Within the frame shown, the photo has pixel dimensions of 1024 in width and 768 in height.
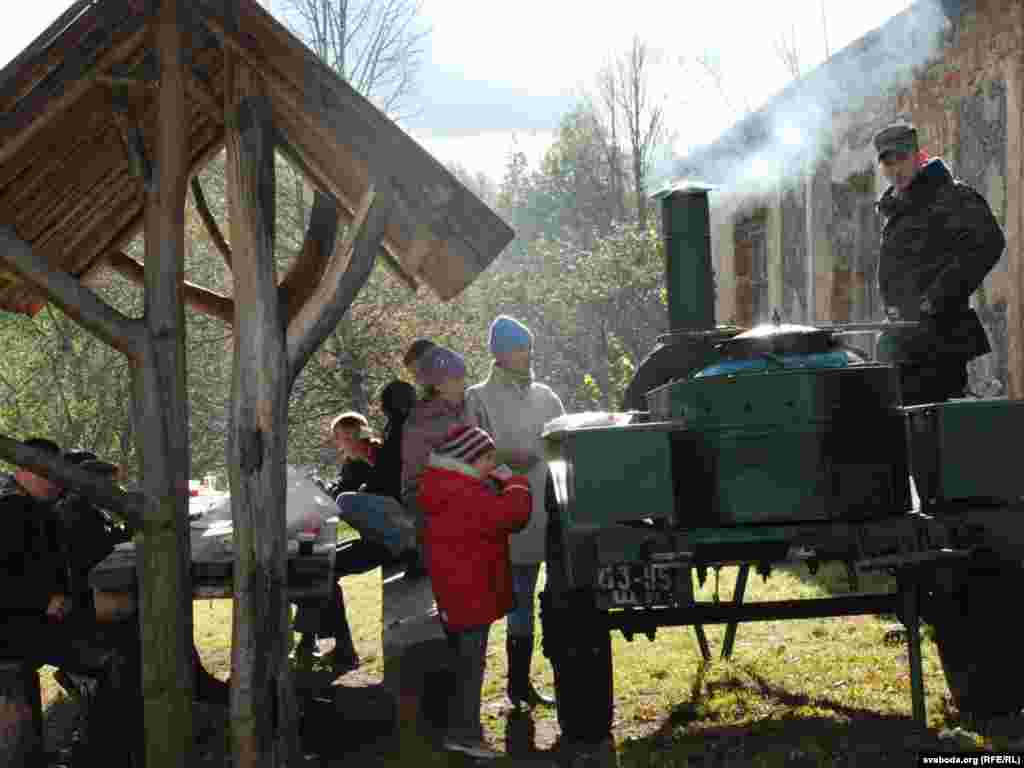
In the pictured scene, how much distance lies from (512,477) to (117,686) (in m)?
1.86

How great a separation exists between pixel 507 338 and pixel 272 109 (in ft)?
5.92

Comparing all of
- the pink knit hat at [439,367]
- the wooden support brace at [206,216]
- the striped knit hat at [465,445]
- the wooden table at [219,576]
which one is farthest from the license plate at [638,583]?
the wooden support brace at [206,216]

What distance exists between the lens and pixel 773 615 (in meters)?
5.82

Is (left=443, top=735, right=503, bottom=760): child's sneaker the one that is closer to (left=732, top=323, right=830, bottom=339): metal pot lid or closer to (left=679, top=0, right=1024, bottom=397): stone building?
(left=732, top=323, right=830, bottom=339): metal pot lid

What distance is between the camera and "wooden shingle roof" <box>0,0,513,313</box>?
18.3ft

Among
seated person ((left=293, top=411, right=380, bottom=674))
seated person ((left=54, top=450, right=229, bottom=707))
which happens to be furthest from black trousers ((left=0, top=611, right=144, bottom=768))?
seated person ((left=293, top=411, right=380, bottom=674))

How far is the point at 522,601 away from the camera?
7.05 m

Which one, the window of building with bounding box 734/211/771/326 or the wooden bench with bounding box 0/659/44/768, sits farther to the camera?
the window of building with bounding box 734/211/771/326

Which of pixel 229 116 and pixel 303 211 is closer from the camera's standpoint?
pixel 229 116

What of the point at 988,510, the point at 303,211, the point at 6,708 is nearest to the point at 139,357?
A: the point at 6,708

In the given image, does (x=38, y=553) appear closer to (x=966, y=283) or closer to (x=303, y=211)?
(x=966, y=283)

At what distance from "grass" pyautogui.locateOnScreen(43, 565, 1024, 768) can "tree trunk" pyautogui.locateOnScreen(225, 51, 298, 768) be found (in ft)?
2.81

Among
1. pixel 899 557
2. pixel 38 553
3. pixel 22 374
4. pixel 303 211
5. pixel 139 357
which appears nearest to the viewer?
pixel 899 557

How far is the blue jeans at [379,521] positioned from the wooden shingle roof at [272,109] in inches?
58.4
